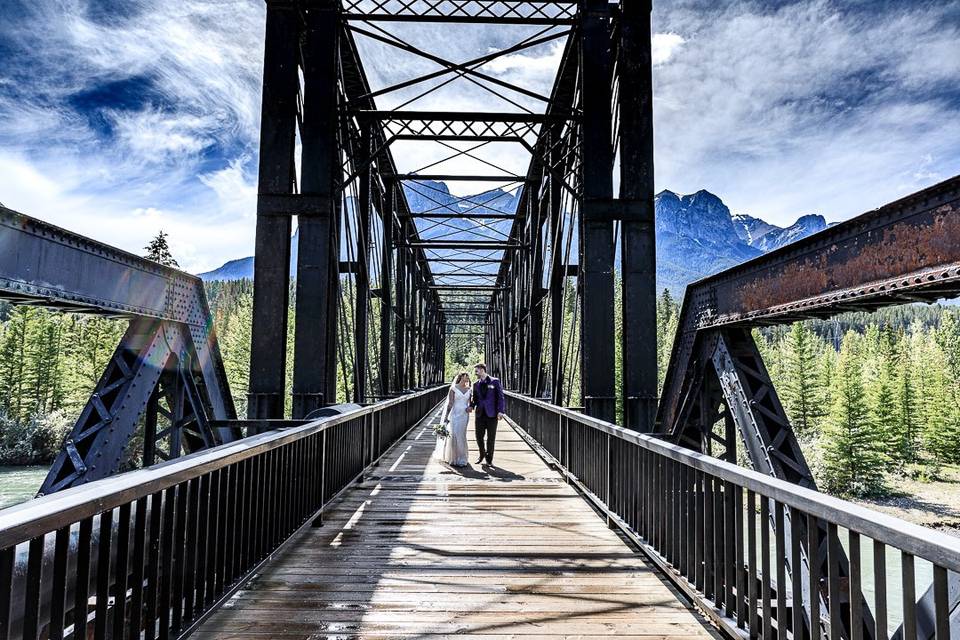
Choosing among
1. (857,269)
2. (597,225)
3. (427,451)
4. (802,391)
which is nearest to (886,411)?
(802,391)

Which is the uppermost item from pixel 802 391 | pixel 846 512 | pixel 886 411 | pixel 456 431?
pixel 846 512

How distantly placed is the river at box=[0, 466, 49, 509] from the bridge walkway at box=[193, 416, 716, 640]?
3409cm

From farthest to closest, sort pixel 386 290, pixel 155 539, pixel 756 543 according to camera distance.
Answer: pixel 386 290 < pixel 756 543 < pixel 155 539

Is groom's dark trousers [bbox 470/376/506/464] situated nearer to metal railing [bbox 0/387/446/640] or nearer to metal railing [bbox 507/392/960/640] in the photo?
metal railing [bbox 507/392/960/640]

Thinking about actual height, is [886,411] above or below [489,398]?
below

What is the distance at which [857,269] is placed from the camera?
325 cm

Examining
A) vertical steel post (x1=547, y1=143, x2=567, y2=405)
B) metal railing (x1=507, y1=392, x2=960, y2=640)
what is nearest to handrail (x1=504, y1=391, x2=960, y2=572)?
metal railing (x1=507, y1=392, x2=960, y2=640)

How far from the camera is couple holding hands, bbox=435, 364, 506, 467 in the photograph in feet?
32.6

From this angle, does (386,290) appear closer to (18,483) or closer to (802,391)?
(18,483)

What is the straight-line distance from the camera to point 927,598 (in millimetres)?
2279

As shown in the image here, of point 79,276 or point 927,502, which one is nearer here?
point 79,276

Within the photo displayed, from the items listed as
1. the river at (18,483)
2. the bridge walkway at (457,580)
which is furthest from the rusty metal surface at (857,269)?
the river at (18,483)

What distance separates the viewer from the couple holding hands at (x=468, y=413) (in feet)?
32.6

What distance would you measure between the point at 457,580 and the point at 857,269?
3236mm
